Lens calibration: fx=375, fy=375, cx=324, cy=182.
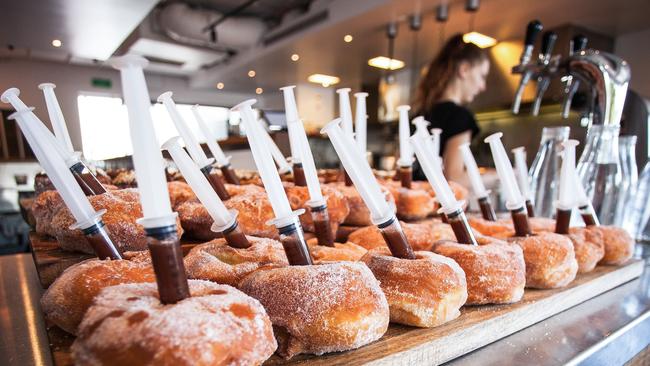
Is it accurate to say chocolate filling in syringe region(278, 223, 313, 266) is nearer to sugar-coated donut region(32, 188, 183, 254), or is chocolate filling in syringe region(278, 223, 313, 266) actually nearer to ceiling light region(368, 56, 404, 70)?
sugar-coated donut region(32, 188, 183, 254)

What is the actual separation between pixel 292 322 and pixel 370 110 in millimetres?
9568

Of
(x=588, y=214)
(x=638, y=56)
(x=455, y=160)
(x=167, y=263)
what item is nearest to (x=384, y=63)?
(x=638, y=56)

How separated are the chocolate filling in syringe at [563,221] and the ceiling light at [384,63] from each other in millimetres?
6696

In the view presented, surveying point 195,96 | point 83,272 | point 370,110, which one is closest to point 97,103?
point 83,272

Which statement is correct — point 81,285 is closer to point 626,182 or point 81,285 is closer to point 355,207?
point 355,207

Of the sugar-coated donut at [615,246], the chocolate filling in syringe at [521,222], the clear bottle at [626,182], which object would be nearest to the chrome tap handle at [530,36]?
the clear bottle at [626,182]

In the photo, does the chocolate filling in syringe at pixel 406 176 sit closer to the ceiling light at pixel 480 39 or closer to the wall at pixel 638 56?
the ceiling light at pixel 480 39

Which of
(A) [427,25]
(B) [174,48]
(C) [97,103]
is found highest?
(B) [174,48]

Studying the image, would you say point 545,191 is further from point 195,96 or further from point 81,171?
point 195,96

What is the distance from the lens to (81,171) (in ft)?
3.84

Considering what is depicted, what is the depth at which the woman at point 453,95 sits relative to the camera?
316cm

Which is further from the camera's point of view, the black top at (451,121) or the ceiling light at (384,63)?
the ceiling light at (384,63)

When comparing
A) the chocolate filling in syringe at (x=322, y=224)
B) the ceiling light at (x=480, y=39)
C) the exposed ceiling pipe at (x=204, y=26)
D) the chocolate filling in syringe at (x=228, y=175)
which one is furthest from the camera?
the exposed ceiling pipe at (x=204, y=26)

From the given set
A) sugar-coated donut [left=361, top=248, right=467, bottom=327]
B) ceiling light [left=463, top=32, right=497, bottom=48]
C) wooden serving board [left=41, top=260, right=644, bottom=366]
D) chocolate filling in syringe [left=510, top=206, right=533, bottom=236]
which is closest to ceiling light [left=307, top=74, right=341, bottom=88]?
ceiling light [left=463, top=32, right=497, bottom=48]
